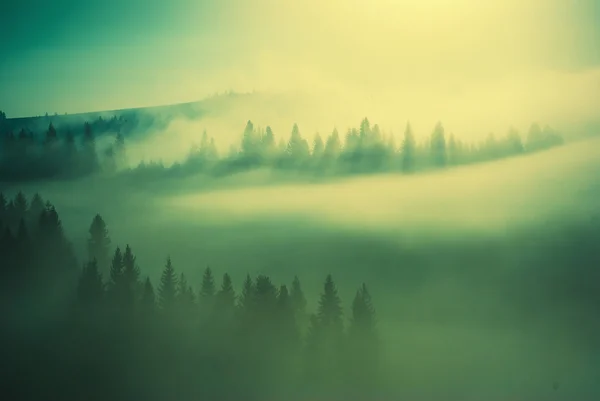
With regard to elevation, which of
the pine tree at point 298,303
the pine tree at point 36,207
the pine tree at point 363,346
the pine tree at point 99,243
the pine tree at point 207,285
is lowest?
the pine tree at point 363,346

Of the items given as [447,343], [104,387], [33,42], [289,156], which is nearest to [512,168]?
[447,343]

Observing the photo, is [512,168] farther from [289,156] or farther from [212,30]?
[212,30]

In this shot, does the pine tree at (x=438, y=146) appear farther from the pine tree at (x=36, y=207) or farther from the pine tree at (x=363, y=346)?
the pine tree at (x=36, y=207)

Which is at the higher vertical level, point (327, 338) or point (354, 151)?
point (354, 151)

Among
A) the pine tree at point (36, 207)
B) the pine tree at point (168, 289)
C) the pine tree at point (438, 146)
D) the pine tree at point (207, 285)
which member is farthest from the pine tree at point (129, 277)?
the pine tree at point (438, 146)

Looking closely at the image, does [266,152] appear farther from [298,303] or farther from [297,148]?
[298,303]

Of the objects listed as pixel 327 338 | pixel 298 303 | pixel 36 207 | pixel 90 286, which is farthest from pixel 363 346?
pixel 36 207
